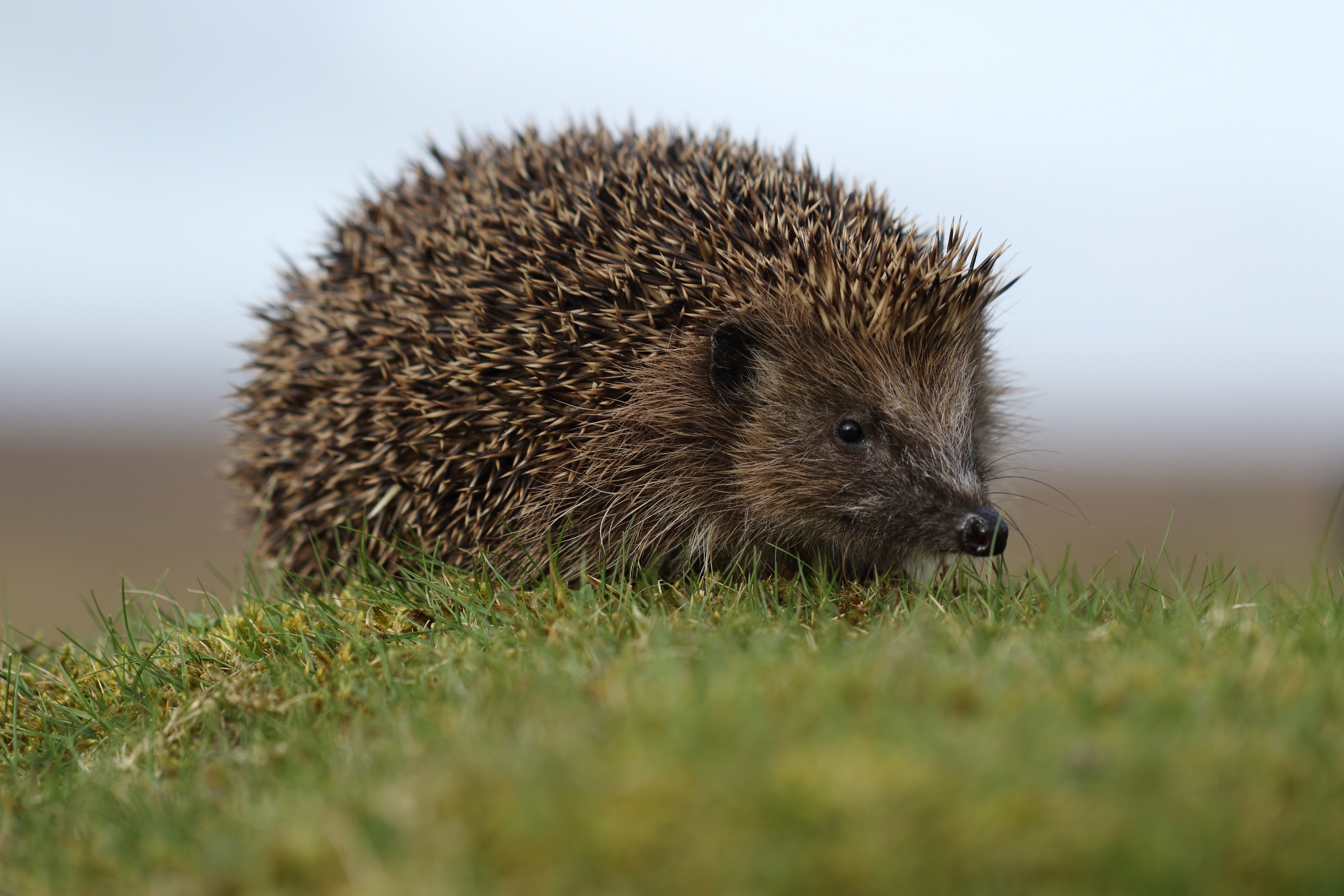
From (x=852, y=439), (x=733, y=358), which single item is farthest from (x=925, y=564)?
(x=733, y=358)

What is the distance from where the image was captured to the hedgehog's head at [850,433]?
5.16 m

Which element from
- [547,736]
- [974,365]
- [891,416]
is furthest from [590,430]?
[547,736]

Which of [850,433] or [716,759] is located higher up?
[850,433]

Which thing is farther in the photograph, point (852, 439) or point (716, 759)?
point (852, 439)

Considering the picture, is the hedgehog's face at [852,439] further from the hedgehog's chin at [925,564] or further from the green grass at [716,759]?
the green grass at [716,759]

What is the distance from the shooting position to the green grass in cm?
237

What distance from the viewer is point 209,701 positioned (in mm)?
4172

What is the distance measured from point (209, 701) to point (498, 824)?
7.31 ft

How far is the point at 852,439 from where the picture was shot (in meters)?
5.35

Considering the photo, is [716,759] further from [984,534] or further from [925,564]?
[925,564]

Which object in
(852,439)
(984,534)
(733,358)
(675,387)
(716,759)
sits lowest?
(716,759)

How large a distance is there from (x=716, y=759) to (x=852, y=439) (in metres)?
3.00

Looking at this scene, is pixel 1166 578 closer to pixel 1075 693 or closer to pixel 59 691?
pixel 1075 693

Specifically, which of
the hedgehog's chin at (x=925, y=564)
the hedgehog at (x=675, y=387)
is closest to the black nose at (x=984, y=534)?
the hedgehog at (x=675, y=387)
